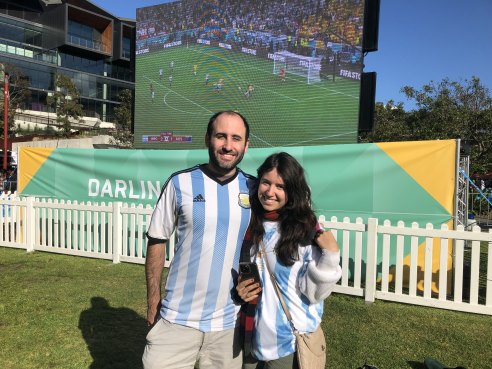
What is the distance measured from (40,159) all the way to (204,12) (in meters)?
11.3

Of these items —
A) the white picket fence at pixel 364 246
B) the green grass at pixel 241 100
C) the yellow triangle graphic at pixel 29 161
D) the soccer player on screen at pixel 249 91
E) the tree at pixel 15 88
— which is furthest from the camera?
the tree at pixel 15 88

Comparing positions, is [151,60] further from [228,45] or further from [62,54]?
[62,54]

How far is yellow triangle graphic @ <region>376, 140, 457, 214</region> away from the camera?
521 centimetres

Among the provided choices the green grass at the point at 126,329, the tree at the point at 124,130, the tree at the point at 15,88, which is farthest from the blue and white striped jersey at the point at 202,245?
the tree at the point at 15,88

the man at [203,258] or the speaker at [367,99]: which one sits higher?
the speaker at [367,99]

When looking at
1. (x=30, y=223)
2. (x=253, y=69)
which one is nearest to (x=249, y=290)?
(x=30, y=223)

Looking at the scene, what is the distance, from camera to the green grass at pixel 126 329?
11.1ft

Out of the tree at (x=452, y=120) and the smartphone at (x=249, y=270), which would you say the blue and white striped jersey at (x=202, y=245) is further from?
the tree at (x=452, y=120)

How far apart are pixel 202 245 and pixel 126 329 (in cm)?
252

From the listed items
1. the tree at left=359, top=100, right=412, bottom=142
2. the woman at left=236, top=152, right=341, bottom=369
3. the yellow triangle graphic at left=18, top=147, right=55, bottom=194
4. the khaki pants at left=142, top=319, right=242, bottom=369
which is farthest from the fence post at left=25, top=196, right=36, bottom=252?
the tree at left=359, top=100, right=412, bottom=142

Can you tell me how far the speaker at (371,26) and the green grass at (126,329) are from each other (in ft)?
30.5

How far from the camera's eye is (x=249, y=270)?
188 cm

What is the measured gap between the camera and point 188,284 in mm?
1950

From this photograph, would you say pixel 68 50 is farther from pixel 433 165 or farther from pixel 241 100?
pixel 433 165
